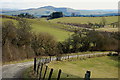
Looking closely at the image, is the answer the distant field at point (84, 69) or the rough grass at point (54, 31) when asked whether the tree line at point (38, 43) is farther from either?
the distant field at point (84, 69)

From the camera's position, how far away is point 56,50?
45906mm

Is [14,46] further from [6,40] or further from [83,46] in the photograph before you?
[83,46]

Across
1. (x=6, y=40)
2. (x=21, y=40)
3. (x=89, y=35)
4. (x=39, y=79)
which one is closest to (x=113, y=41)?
(x=89, y=35)

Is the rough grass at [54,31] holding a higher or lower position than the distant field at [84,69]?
higher

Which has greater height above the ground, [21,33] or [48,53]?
[21,33]

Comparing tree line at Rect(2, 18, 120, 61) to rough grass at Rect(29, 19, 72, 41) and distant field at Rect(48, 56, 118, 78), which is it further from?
distant field at Rect(48, 56, 118, 78)

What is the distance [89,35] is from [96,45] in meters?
4.82

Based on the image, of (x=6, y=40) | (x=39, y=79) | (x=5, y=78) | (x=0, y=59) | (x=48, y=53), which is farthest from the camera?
(x=48, y=53)

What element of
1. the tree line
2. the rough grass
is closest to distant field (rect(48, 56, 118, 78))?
the tree line

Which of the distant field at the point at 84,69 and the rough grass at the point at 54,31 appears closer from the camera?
the distant field at the point at 84,69

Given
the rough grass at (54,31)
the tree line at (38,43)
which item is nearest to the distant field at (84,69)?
the tree line at (38,43)

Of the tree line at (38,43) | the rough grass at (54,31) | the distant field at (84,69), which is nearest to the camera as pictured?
the distant field at (84,69)

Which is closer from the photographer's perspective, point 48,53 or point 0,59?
point 0,59

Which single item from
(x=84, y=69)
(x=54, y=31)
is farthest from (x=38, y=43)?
(x=54, y=31)
